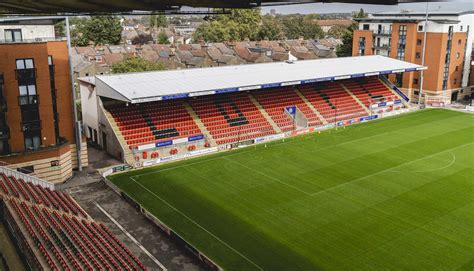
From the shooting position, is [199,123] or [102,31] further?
[102,31]

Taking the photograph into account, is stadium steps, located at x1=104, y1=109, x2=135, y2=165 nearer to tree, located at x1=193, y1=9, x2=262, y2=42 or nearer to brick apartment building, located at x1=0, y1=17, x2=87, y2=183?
brick apartment building, located at x1=0, y1=17, x2=87, y2=183

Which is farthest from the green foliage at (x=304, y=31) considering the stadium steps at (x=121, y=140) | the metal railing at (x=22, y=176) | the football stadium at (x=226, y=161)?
the metal railing at (x=22, y=176)

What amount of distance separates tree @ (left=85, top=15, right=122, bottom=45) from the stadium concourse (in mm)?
105983

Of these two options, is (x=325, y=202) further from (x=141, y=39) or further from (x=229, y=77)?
(x=141, y=39)

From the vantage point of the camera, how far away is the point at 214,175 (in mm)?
38375

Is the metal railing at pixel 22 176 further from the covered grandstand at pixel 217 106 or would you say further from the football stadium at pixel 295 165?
the covered grandstand at pixel 217 106

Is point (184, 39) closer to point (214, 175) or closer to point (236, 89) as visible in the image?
point (236, 89)

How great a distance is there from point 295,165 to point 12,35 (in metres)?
25.3

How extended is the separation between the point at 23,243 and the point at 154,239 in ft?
23.5

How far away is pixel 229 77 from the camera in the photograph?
Result: 5162 centimetres

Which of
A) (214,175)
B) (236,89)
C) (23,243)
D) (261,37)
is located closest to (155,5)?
(23,243)

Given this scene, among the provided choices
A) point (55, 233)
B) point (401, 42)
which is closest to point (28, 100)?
point (55, 233)

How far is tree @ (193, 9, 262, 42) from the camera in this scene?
140 meters

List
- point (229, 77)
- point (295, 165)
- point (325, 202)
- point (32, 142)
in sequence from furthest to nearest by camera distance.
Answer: point (229, 77), point (295, 165), point (32, 142), point (325, 202)
